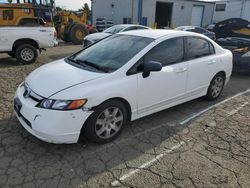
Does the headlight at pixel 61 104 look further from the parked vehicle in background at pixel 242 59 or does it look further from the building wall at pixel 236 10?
the building wall at pixel 236 10

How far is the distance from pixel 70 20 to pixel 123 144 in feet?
49.8

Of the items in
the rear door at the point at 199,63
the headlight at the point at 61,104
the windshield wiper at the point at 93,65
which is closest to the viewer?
the headlight at the point at 61,104

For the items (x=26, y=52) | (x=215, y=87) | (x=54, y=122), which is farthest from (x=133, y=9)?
(x=54, y=122)

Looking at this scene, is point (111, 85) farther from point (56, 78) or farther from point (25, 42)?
point (25, 42)

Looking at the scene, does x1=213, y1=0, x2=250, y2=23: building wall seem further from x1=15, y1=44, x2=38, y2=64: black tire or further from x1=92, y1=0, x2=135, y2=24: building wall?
x1=15, y1=44, x2=38, y2=64: black tire

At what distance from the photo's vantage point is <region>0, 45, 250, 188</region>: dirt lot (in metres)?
2.87

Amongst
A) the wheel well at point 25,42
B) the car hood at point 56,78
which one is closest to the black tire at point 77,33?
the wheel well at point 25,42

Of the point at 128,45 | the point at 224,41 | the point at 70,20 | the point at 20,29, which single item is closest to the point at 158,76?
the point at 128,45

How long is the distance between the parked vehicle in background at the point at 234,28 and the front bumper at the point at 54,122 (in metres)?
9.19

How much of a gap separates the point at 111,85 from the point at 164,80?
1.04 meters

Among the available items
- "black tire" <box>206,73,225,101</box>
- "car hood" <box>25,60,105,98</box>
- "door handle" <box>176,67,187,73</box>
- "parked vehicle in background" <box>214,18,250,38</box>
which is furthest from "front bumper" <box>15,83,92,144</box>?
"parked vehicle in background" <box>214,18,250,38</box>

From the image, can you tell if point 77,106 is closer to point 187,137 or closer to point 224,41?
point 187,137

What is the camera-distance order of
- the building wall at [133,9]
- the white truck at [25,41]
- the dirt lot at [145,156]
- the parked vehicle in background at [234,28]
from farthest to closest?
the building wall at [133,9] → the parked vehicle in background at [234,28] → the white truck at [25,41] → the dirt lot at [145,156]

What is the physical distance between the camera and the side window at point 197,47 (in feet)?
14.5
